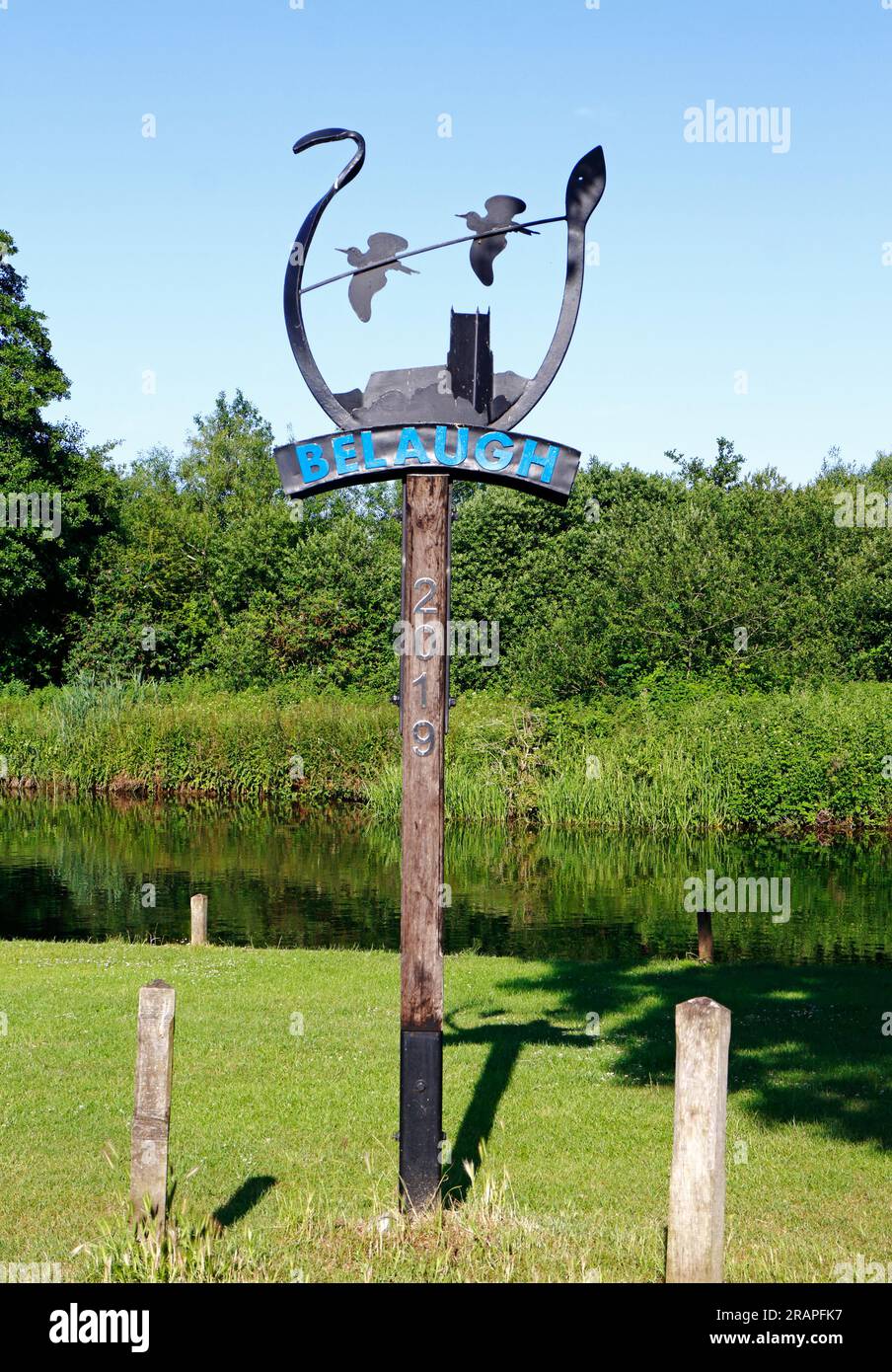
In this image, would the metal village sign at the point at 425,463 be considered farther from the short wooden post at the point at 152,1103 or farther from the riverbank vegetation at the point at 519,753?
the riverbank vegetation at the point at 519,753

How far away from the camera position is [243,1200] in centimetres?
857

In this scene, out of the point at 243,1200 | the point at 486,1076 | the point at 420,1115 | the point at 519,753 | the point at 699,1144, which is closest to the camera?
the point at 699,1144

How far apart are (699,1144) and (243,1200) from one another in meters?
3.55

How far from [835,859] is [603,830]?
5.95m

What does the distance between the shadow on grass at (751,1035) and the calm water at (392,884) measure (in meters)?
3.36

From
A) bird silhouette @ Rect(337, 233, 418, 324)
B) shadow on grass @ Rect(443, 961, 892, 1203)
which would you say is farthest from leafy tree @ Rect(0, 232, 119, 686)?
bird silhouette @ Rect(337, 233, 418, 324)

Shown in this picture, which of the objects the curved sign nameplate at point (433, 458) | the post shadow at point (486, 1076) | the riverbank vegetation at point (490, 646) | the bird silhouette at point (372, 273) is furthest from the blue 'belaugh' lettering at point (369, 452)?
the riverbank vegetation at point (490, 646)

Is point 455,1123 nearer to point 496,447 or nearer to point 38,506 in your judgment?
point 496,447

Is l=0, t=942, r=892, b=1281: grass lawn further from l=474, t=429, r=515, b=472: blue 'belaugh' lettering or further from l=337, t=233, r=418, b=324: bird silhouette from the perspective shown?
l=337, t=233, r=418, b=324: bird silhouette

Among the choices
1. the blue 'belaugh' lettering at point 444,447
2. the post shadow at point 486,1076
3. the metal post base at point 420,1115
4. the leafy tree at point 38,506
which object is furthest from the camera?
the leafy tree at point 38,506

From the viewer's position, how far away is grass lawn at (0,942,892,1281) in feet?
24.7

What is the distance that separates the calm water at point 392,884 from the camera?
867 inches

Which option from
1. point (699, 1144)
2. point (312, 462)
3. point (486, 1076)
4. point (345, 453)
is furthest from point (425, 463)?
point (486, 1076)

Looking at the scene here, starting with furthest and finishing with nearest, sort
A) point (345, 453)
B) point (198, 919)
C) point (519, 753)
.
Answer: point (519, 753), point (198, 919), point (345, 453)
